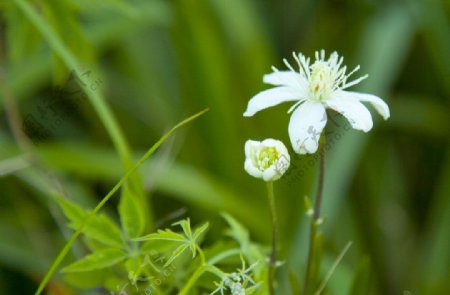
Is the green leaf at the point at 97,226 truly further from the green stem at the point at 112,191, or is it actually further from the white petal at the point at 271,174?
the white petal at the point at 271,174

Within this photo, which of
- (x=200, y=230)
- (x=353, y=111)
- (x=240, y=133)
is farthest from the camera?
(x=240, y=133)

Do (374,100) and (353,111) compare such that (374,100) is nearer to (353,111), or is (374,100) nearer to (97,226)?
(353,111)

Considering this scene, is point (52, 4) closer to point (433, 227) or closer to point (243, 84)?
point (243, 84)

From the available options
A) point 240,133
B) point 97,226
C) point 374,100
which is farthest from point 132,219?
point 240,133

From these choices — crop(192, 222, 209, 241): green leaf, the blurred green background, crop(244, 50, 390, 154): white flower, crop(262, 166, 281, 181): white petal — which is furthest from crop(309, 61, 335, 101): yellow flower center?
the blurred green background

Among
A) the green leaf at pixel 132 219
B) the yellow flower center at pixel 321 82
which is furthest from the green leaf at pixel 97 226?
the yellow flower center at pixel 321 82

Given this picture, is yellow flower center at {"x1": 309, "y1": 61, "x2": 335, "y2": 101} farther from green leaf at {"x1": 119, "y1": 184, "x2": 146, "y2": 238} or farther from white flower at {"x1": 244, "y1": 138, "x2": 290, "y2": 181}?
green leaf at {"x1": 119, "y1": 184, "x2": 146, "y2": 238}
